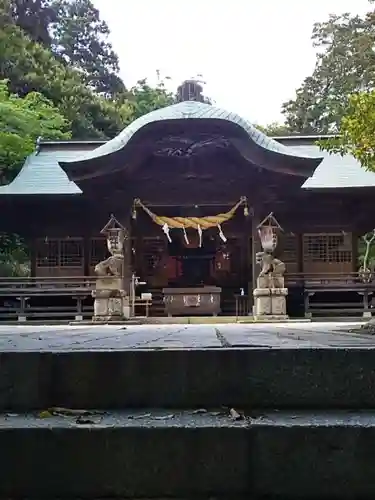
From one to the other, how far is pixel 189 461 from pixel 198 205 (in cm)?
1443

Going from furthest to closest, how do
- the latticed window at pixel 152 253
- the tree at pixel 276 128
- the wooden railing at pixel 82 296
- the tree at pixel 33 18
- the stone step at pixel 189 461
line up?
the tree at pixel 276 128 → the tree at pixel 33 18 → the latticed window at pixel 152 253 → the wooden railing at pixel 82 296 → the stone step at pixel 189 461

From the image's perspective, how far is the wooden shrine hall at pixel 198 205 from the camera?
47.8 feet

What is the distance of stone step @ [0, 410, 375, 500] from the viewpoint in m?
1.82

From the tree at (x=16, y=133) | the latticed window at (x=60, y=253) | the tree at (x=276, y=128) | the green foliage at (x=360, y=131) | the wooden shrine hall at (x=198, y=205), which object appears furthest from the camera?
the tree at (x=276, y=128)

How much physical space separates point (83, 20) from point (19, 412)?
47.4m

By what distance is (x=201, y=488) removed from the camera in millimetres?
1816

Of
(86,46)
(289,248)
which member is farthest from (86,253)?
(86,46)

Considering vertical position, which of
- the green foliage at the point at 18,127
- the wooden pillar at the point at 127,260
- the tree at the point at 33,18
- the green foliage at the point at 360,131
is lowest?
the wooden pillar at the point at 127,260

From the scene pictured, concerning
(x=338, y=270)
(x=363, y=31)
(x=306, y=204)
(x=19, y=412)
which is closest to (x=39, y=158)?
(x=306, y=204)

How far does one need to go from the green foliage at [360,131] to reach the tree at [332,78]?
27103mm

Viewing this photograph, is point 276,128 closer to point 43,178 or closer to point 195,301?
point 43,178

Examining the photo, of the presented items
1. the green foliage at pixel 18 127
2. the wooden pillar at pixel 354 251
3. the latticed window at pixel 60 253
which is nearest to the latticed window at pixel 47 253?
the latticed window at pixel 60 253

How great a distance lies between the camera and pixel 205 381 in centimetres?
215

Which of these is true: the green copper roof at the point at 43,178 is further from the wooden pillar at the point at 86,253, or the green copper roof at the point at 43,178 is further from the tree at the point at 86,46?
the tree at the point at 86,46
